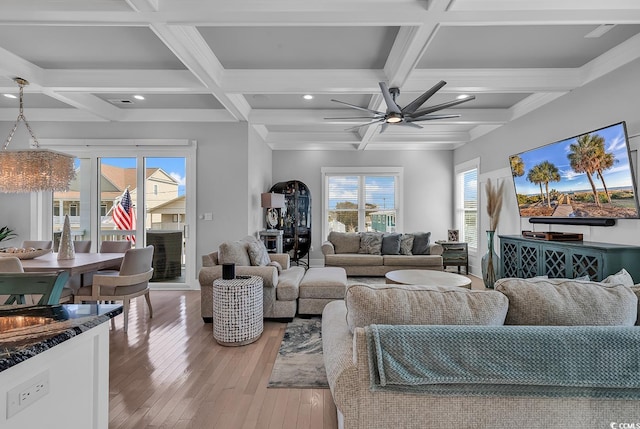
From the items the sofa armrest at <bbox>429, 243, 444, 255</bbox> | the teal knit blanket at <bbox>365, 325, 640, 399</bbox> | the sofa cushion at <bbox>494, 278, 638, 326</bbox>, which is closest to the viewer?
the teal knit blanket at <bbox>365, 325, 640, 399</bbox>

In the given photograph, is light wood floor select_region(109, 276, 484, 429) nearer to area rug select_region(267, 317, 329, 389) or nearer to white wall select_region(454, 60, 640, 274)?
area rug select_region(267, 317, 329, 389)

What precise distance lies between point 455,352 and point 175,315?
141 inches

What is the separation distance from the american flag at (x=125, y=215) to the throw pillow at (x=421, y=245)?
4973mm

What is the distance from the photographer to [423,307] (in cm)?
143

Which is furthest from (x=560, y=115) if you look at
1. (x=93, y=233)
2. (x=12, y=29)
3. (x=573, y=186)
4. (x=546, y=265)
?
(x=93, y=233)

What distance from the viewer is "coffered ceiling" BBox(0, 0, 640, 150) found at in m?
2.44

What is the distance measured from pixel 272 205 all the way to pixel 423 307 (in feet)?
15.4

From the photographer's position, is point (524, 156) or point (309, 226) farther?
point (309, 226)

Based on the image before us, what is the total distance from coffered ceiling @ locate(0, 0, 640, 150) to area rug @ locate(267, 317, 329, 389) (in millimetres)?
2703

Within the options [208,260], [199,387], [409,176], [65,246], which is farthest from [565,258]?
[65,246]

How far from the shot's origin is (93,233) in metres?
5.24

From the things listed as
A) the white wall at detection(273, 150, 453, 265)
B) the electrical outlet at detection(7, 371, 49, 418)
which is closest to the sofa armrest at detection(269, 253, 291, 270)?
the white wall at detection(273, 150, 453, 265)

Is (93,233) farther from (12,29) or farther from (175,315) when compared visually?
(12,29)

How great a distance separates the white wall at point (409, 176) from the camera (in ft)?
24.6
